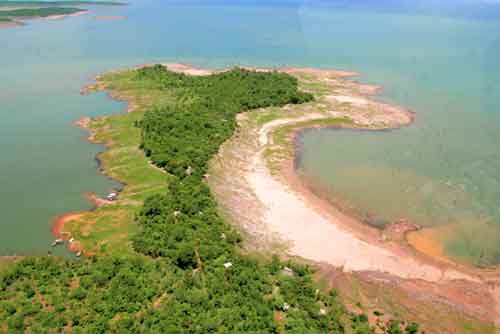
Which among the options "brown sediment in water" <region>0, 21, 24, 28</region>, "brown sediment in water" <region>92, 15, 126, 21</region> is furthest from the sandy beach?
"brown sediment in water" <region>92, 15, 126, 21</region>

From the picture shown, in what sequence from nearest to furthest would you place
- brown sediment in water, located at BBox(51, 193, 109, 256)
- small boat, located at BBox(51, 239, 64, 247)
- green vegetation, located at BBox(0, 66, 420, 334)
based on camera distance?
green vegetation, located at BBox(0, 66, 420, 334)
brown sediment in water, located at BBox(51, 193, 109, 256)
small boat, located at BBox(51, 239, 64, 247)

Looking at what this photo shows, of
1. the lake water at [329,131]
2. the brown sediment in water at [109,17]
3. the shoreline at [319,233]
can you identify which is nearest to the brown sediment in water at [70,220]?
the shoreline at [319,233]

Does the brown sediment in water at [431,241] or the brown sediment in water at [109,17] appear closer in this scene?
the brown sediment in water at [431,241]

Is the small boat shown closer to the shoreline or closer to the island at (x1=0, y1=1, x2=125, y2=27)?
the shoreline

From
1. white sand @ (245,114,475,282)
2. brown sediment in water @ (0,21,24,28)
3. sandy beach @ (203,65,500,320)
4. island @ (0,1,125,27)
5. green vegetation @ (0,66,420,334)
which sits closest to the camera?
green vegetation @ (0,66,420,334)

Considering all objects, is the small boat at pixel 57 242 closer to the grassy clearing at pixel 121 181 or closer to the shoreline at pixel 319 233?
the grassy clearing at pixel 121 181

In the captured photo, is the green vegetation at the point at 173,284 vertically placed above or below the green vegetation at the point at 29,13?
below

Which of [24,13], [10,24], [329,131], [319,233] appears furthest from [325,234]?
[24,13]
